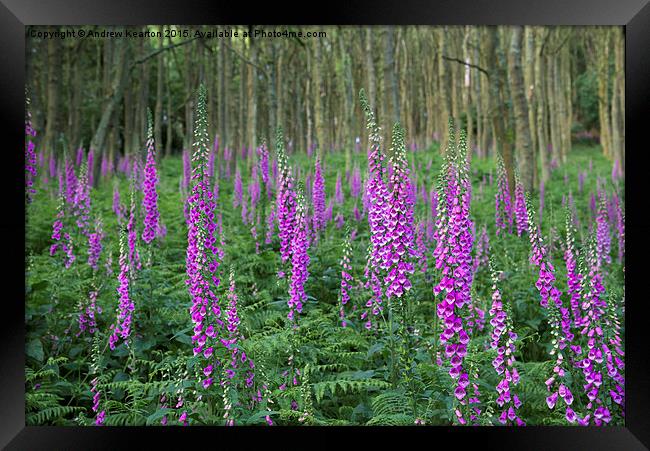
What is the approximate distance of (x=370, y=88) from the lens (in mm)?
8047

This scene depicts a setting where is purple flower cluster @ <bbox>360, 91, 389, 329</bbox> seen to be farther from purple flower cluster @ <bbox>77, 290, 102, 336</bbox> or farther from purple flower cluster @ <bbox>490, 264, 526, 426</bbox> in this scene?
purple flower cluster @ <bbox>77, 290, 102, 336</bbox>

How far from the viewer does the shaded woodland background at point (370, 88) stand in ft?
23.6

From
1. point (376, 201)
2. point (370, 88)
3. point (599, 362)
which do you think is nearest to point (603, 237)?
point (599, 362)

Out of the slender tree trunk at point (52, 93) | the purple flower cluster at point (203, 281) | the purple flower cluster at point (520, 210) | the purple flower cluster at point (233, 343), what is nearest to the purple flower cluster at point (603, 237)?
the purple flower cluster at point (520, 210)

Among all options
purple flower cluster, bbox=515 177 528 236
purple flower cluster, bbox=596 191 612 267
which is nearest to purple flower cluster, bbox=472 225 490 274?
purple flower cluster, bbox=515 177 528 236

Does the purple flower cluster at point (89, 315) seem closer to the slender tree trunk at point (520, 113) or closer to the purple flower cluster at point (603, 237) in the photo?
the purple flower cluster at point (603, 237)

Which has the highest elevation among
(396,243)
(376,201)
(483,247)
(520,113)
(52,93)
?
(52,93)

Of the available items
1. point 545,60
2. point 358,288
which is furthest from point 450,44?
point 358,288

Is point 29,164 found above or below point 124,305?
above

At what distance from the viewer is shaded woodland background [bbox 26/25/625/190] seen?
721cm

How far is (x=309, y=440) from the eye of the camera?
3311 millimetres

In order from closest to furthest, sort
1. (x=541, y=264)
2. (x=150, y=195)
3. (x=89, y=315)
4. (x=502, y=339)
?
(x=502, y=339) < (x=541, y=264) < (x=89, y=315) < (x=150, y=195)
